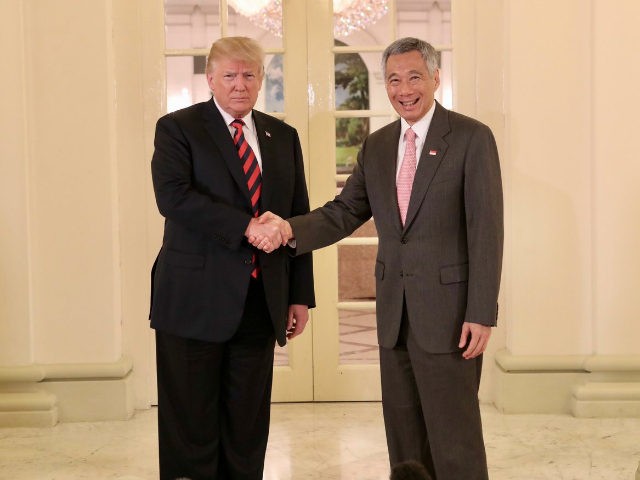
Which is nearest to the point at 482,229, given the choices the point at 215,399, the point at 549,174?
the point at 215,399

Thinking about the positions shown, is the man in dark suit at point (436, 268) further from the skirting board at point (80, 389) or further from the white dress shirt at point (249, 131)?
the skirting board at point (80, 389)

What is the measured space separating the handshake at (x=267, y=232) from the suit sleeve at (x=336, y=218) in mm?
85

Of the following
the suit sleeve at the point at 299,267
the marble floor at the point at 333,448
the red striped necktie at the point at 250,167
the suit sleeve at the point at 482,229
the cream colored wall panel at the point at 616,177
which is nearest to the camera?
the suit sleeve at the point at 482,229

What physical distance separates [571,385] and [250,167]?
96.7 inches

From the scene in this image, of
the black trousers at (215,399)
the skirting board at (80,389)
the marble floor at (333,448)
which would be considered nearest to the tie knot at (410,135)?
the black trousers at (215,399)

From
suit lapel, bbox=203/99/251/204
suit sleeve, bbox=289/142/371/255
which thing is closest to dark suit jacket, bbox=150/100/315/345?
suit lapel, bbox=203/99/251/204

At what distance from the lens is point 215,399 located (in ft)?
11.8

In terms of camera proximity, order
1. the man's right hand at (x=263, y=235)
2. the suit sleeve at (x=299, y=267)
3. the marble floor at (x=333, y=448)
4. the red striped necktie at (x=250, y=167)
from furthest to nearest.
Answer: the marble floor at (x=333, y=448) < the suit sleeve at (x=299, y=267) < the red striped necktie at (x=250, y=167) < the man's right hand at (x=263, y=235)

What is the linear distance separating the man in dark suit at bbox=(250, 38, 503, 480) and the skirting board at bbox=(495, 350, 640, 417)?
1960 mm

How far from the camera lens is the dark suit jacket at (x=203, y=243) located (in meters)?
3.45

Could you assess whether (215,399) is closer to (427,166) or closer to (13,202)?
(427,166)

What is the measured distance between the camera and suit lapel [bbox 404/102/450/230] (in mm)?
3209

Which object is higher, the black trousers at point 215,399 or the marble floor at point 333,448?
the black trousers at point 215,399

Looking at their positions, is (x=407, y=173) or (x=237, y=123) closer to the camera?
(x=407, y=173)
